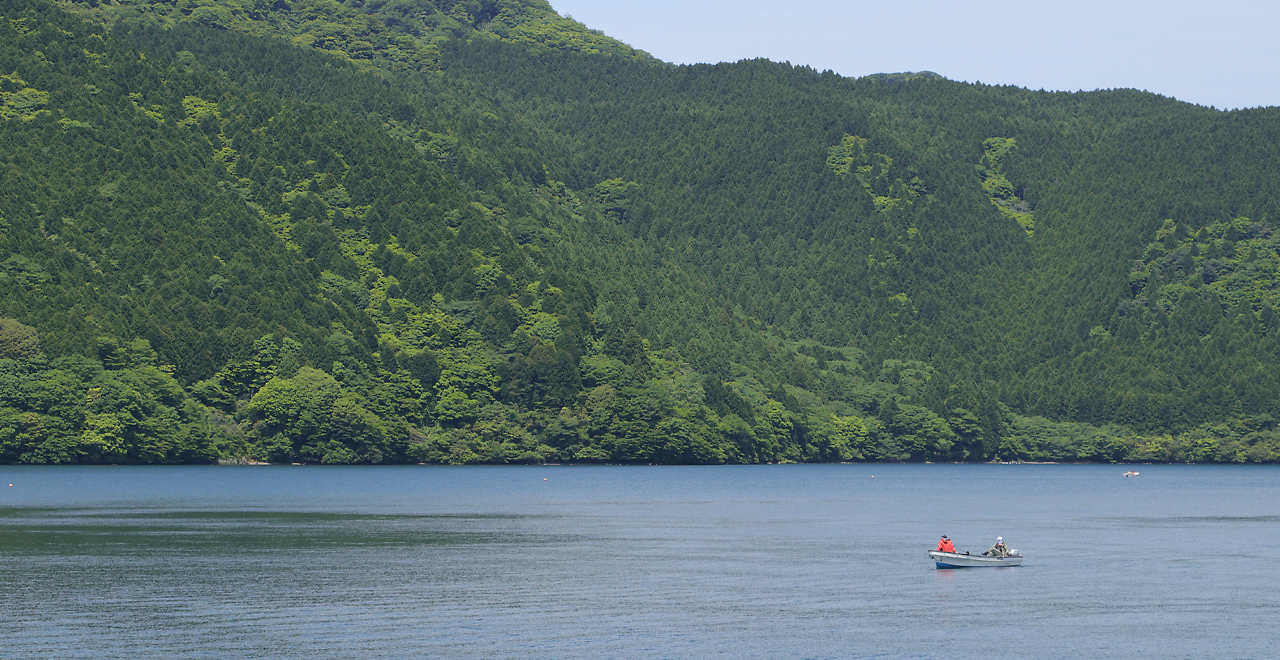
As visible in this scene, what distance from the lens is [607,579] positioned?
80.2 m

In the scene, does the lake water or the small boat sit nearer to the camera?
the lake water

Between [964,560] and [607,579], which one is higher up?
[964,560]

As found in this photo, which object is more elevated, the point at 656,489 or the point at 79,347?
the point at 79,347

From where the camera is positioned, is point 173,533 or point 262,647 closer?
point 262,647

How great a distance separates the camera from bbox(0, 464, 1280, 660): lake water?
202ft

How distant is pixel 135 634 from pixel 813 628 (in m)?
28.2

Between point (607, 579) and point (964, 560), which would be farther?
point (964, 560)

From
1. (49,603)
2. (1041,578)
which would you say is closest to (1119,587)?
(1041,578)

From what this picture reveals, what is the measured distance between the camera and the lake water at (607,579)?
61.6 m

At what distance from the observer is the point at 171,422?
198 m

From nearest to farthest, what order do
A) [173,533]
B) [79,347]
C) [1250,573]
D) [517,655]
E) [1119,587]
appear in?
[517,655] → [1119,587] → [1250,573] → [173,533] → [79,347]

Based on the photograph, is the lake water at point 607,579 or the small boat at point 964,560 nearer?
the lake water at point 607,579

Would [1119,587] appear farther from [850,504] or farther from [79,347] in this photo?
[79,347]

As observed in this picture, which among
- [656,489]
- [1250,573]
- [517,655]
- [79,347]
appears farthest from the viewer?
[79,347]
